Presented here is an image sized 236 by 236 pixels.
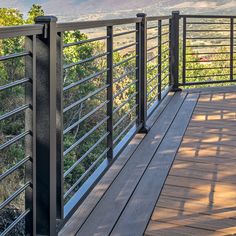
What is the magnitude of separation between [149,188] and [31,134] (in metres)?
0.97

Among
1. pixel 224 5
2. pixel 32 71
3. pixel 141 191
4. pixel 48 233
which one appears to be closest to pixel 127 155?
pixel 141 191

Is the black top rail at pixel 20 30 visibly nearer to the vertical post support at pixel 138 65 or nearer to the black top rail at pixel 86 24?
the black top rail at pixel 86 24

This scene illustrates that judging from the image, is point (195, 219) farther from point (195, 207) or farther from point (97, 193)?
A: point (97, 193)

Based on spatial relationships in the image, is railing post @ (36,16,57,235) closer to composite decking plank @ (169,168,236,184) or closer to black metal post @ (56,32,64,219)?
black metal post @ (56,32,64,219)

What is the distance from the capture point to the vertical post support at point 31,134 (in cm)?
154

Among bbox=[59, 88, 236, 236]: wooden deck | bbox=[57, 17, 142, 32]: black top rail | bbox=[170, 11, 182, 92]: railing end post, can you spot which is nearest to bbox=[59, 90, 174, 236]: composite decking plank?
bbox=[59, 88, 236, 236]: wooden deck

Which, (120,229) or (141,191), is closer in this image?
(120,229)

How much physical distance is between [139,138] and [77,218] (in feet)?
4.88

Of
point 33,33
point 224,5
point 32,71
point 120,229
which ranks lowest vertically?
point 120,229

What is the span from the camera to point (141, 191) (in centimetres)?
237

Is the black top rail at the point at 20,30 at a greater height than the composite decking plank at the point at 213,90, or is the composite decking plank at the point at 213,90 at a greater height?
the black top rail at the point at 20,30

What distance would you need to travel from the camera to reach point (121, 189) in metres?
2.40

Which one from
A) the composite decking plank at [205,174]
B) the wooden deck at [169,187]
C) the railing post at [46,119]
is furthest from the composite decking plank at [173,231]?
the composite decking plank at [205,174]

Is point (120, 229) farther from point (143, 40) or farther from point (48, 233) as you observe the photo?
point (143, 40)
